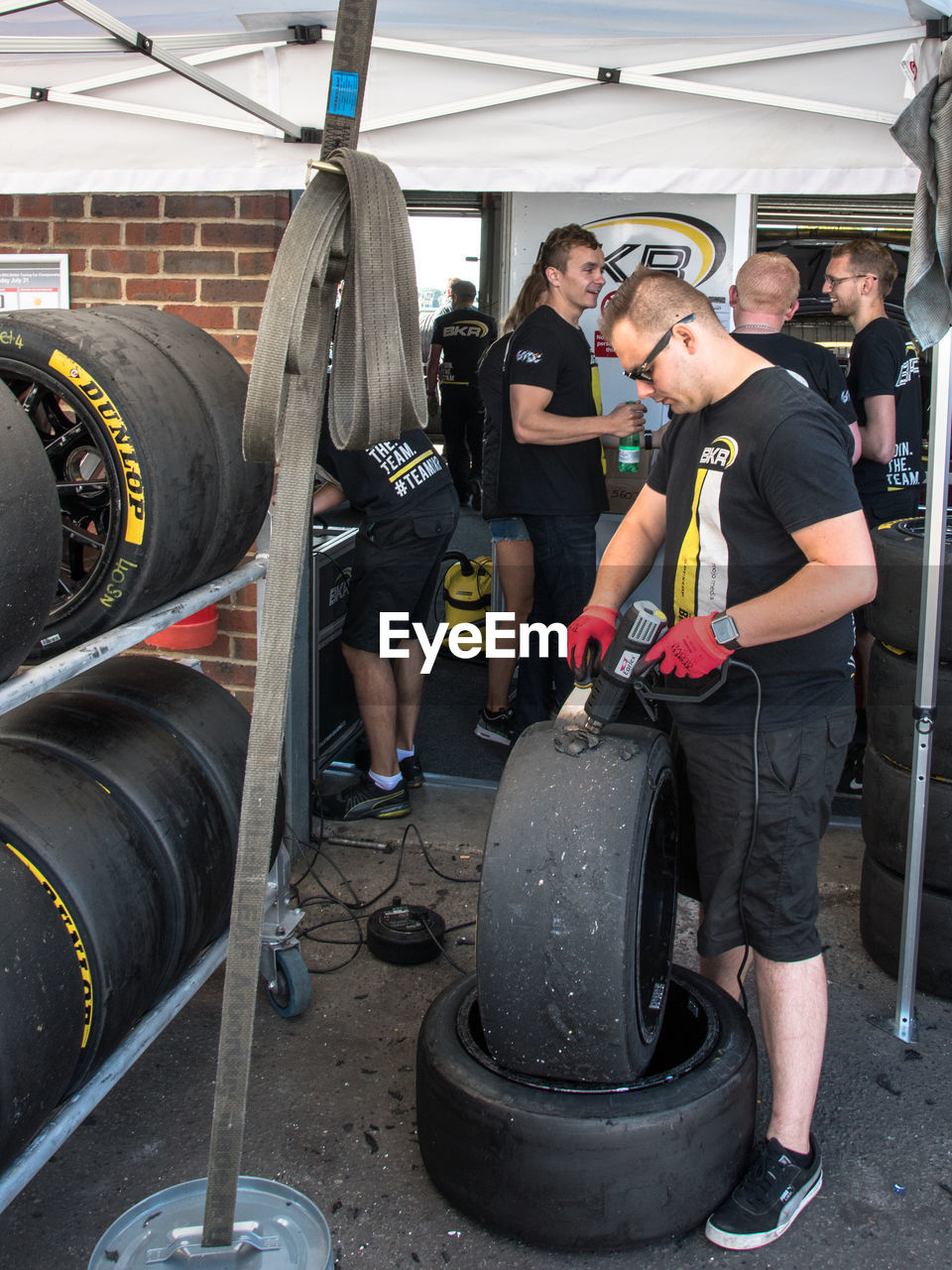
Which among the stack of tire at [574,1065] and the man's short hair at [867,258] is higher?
the man's short hair at [867,258]

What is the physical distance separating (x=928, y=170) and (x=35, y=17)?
251 cm

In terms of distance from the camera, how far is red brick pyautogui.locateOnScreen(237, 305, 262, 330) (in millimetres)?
4117

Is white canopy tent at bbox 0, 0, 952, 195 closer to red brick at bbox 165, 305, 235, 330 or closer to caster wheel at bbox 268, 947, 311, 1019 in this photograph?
red brick at bbox 165, 305, 235, 330

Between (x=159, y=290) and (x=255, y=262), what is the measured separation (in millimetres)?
405

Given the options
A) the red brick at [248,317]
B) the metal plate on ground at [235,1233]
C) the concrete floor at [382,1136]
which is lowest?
the concrete floor at [382,1136]

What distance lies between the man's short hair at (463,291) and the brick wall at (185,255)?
732 cm

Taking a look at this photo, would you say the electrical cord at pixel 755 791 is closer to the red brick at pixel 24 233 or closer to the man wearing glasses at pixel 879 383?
the man wearing glasses at pixel 879 383

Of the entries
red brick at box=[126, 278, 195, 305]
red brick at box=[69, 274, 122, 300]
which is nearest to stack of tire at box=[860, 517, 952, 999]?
red brick at box=[126, 278, 195, 305]

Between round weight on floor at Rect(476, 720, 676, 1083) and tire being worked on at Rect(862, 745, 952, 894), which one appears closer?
round weight on floor at Rect(476, 720, 676, 1083)

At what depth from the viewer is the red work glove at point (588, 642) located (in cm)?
273

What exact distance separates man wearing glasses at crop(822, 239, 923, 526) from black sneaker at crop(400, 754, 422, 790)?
215 cm

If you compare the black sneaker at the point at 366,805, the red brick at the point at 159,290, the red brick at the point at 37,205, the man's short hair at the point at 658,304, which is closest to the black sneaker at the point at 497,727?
the black sneaker at the point at 366,805

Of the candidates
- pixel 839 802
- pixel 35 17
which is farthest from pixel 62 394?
pixel 839 802

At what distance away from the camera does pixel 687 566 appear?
259cm
